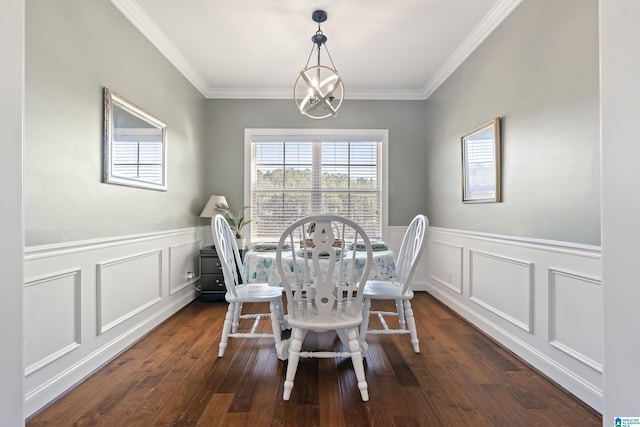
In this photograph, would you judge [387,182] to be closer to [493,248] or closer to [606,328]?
[493,248]

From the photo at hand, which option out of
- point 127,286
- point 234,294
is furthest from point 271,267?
point 127,286

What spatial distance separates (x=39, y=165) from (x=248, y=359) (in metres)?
1.67

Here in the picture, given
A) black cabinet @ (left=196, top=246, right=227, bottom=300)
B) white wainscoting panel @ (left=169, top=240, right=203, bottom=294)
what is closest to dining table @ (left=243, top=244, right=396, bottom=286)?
white wainscoting panel @ (left=169, top=240, right=203, bottom=294)

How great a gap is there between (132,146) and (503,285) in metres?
3.10

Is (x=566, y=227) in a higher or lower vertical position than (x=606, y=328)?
higher

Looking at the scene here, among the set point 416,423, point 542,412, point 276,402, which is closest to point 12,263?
point 276,402

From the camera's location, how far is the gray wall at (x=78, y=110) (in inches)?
64.8

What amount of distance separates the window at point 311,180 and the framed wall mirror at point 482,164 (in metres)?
1.29

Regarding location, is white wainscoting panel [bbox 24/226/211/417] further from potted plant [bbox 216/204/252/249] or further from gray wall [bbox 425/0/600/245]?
gray wall [bbox 425/0/600/245]

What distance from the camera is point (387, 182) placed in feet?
14.0

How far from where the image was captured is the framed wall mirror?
2588mm

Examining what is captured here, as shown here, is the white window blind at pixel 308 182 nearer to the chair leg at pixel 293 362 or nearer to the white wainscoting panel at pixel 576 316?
the white wainscoting panel at pixel 576 316

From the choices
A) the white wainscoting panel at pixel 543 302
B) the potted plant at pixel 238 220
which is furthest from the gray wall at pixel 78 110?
the white wainscoting panel at pixel 543 302

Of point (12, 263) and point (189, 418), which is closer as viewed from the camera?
point (12, 263)
